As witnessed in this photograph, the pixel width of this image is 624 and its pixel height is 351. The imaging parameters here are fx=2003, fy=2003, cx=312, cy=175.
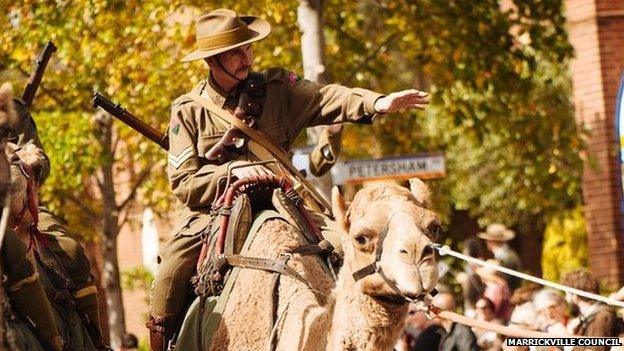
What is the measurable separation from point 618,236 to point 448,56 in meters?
6.18

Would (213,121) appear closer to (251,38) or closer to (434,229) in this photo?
(251,38)

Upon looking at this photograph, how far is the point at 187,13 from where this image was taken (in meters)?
24.1

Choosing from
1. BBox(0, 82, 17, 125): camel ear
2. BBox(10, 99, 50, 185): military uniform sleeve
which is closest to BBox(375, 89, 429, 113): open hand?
BBox(10, 99, 50, 185): military uniform sleeve

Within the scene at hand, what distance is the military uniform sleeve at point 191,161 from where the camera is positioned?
12.2 metres

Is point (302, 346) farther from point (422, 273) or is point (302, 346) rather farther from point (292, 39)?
point (292, 39)

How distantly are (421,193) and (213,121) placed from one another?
257cm

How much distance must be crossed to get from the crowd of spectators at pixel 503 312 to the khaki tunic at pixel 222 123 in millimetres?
1599

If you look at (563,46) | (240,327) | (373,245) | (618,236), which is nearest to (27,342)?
(240,327)

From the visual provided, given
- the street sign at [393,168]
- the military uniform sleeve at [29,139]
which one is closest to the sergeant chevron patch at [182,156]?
the military uniform sleeve at [29,139]

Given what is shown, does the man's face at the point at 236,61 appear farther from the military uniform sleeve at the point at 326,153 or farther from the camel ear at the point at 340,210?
the camel ear at the point at 340,210

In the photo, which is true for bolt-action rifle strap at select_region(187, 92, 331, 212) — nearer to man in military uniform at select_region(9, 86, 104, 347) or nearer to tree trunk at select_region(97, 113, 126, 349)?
man in military uniform at select_region(9, 86, 104, 347)

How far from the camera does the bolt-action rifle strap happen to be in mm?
12422

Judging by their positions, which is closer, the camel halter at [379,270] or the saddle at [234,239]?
the camel halter at [379,270]

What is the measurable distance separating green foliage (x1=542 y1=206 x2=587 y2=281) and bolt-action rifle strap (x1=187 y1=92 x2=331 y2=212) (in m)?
21.8
